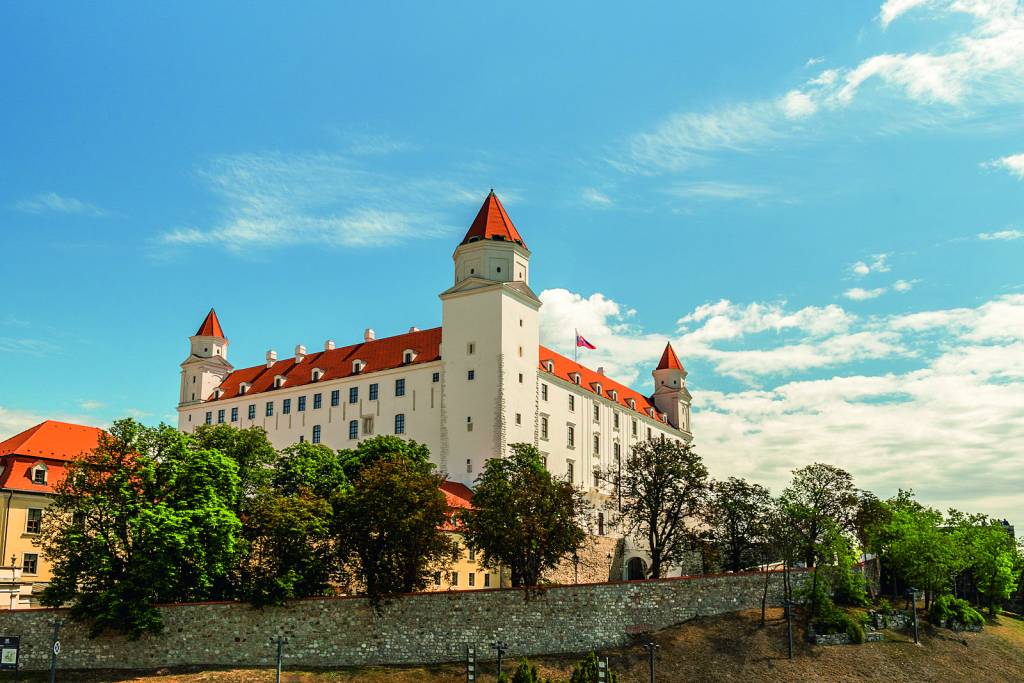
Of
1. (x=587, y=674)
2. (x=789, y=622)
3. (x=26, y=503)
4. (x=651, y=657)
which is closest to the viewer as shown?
(x=587, y=674)

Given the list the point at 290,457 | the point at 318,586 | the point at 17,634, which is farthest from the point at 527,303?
the point at 17,634

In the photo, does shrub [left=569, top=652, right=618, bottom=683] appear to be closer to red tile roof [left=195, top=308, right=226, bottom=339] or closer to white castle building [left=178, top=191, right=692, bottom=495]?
white castle building [left=178, top=191, right=692, bottom=495]

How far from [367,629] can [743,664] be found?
17384 mm

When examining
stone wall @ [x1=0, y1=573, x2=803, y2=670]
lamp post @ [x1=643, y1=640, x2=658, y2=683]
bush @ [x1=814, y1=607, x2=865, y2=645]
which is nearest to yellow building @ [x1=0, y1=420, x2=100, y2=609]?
stone wall @ [x1=0, y1=573, x2=803, y2=670]

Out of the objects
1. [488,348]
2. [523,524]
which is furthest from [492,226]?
[523,524]

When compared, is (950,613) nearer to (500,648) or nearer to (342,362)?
(500,648)

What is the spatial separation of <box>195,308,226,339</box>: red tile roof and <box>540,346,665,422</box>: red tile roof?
35.0 metres

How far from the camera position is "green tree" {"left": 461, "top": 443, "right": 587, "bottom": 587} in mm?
52719

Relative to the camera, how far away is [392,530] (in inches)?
1992

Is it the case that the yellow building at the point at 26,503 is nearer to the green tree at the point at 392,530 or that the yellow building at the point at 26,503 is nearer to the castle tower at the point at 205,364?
the green tree at the point at 392,530

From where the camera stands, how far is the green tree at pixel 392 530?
50.5 meters

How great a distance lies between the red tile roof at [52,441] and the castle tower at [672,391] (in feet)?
198

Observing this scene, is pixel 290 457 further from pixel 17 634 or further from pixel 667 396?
pixel 667 396

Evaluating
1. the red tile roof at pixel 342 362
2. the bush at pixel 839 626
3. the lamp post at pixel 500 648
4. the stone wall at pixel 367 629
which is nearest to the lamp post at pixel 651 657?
the stone wall at pixel 367 629
